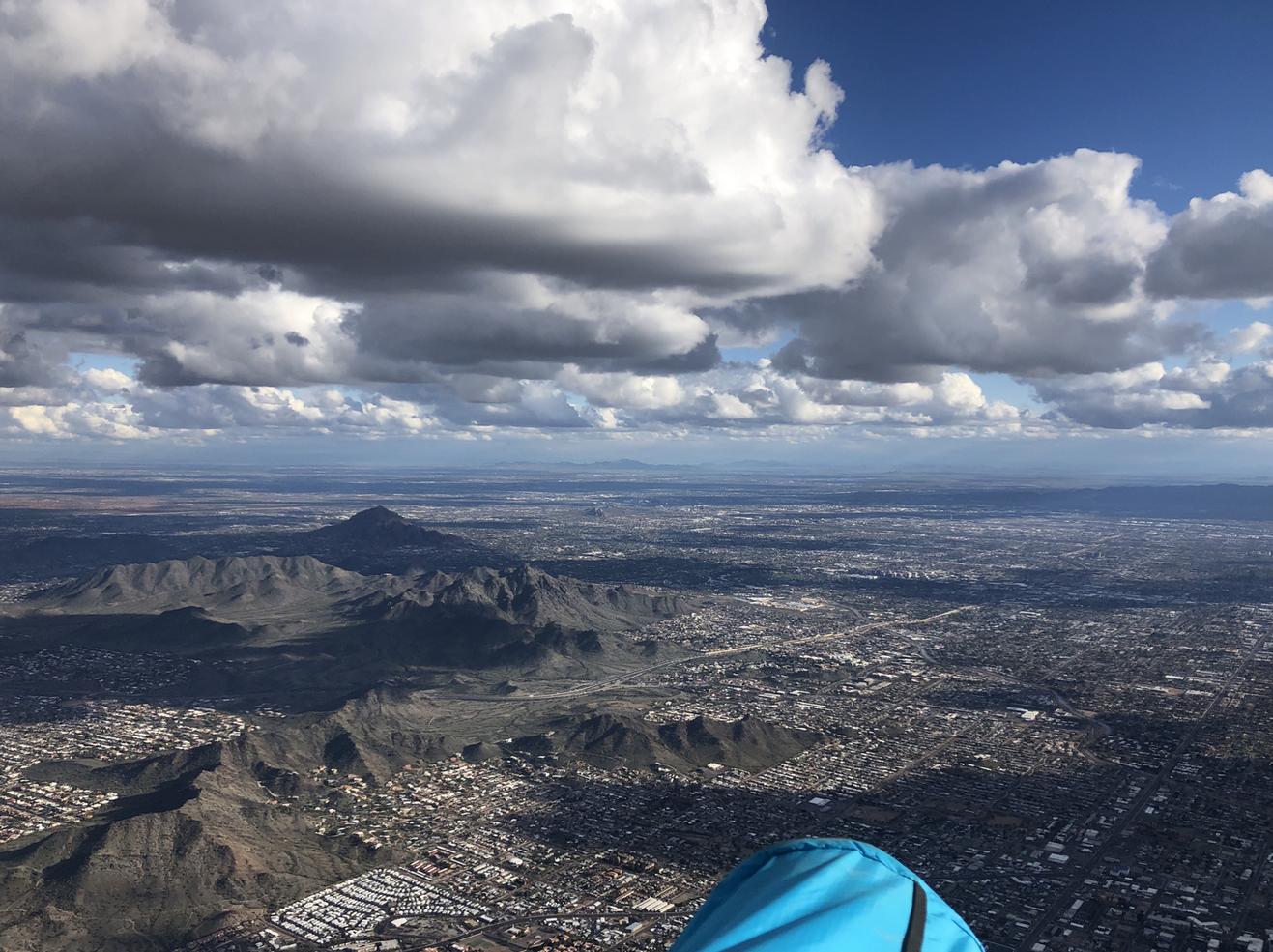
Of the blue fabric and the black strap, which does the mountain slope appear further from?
the black strap

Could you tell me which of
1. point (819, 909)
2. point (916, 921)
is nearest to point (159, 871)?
point (819, 909)

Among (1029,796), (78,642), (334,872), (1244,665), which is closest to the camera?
(334,872)

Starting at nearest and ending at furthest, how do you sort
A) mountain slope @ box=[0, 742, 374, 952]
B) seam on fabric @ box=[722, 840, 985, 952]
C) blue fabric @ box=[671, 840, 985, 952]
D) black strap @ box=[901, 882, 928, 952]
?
black strap @ box=[901, 882, 928, 952] < blue fabric @ box=[671, 840, 985, 952] < seam on fabric @ box=[722, 840, 985, 952] < mountain slope @ box=[0, 742, 374, 952]

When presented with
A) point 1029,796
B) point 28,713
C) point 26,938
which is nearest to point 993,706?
point 1029,796

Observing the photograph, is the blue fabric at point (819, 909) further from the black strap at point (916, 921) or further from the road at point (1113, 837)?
the road at point (1113, 837)

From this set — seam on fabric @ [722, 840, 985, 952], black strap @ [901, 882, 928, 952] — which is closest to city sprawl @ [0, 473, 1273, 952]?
seam on fabric @ [722, 840, 985, 952]

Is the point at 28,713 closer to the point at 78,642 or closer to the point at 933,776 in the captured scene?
the point at 78,642

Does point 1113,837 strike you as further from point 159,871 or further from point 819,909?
point 819,909
